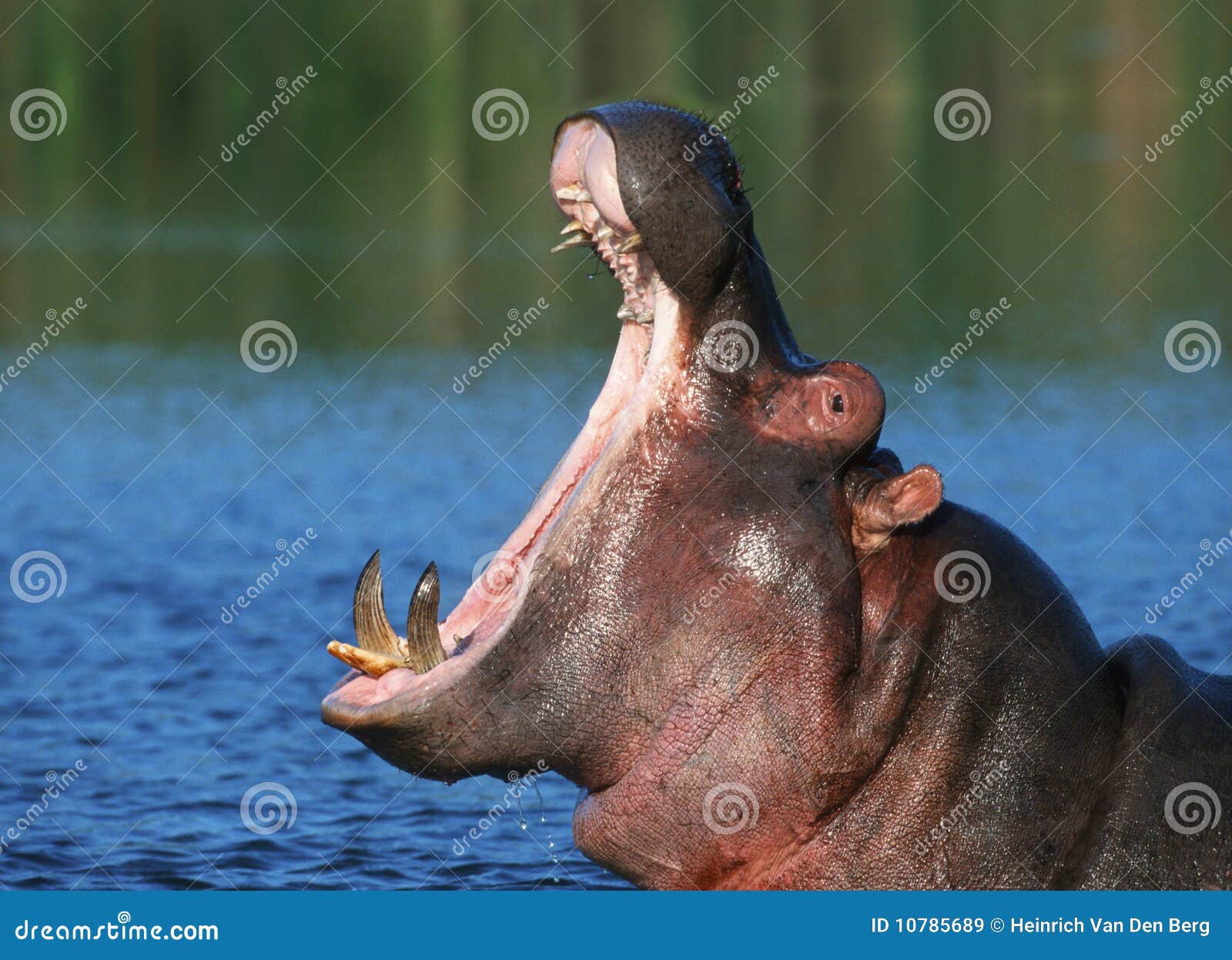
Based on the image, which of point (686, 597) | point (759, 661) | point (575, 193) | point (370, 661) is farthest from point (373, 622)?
point (575, 193)

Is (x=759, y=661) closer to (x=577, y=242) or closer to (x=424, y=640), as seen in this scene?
(x=424, y=640)

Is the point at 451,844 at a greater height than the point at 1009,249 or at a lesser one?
lesser

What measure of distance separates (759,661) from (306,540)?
1075 centimetres

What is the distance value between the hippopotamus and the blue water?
3.07 m

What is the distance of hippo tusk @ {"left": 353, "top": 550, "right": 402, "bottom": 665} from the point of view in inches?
272

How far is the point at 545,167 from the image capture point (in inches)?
1641

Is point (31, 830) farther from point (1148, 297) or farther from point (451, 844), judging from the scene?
point (1148, 297)

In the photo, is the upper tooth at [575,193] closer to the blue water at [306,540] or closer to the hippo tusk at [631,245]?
the hippo tusk at [631,245]

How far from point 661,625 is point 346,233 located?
29.5 metres

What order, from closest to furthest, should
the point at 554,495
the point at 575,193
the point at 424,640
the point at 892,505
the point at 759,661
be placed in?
1. the point at 759,661
2. the point at 892,505
3. the point at 424,640
4. the point at 575,193
5. the point at 554,495

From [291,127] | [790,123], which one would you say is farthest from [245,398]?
[790,123]

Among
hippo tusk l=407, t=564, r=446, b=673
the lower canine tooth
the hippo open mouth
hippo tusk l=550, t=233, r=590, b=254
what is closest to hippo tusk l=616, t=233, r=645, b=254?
the hippo open mouth

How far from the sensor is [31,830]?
10172mm

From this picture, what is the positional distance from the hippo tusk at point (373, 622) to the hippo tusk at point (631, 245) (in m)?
1.33
